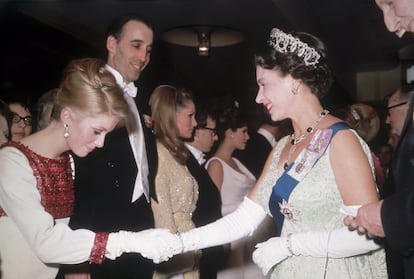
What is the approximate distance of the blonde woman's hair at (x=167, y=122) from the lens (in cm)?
196

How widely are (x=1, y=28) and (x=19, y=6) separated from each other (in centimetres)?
17

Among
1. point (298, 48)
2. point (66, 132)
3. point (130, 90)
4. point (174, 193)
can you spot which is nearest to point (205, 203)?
point (174, 193)

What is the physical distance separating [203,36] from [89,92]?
113cm

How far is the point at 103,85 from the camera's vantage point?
127 cm

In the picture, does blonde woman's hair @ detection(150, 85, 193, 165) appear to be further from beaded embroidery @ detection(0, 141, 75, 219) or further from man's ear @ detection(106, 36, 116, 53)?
beaded embroidery @ detection(0, 141, 75, 219)

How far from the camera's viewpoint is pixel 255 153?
303 cm

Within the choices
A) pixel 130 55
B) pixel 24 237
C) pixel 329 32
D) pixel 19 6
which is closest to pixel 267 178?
pixel 24 237

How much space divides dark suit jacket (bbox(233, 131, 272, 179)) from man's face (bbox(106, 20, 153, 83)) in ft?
4.26

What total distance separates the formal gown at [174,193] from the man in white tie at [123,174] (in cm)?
4

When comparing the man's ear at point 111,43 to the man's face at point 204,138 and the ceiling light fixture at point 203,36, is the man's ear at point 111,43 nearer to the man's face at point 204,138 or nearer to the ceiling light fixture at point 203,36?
the ceiling light fixture at point 203,36

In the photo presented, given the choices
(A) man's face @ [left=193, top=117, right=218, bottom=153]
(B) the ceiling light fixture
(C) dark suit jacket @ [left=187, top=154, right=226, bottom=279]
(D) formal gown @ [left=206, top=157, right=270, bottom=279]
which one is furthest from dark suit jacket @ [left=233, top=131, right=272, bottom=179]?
(B) the ceiling light fixture

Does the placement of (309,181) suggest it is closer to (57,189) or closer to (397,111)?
(57,189)

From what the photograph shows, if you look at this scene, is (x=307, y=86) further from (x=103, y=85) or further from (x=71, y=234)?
(x=71, y=234)

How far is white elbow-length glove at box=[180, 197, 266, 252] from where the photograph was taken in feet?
4.51
